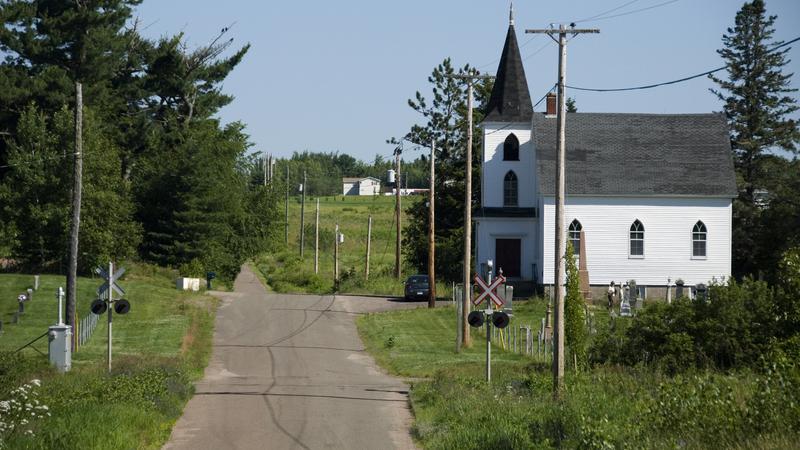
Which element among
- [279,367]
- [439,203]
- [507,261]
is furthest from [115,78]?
[279,367]

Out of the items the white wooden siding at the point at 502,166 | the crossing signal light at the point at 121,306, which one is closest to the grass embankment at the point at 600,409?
the crossing signal light at the point at 121,306

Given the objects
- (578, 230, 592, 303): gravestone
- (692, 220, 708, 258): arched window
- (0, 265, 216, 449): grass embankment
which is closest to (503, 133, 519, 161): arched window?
(578, 230, 592, 303): gravestone

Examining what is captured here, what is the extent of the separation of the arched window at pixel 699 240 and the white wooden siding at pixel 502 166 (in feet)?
28.6

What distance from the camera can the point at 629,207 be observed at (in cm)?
5412

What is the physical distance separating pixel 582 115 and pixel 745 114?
1789 centimetres

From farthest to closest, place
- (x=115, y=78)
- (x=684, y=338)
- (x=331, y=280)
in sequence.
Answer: (x=331, y=280) → (x=115, y=78) → (x=684, y=338)

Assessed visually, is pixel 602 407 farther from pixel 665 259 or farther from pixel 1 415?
pixel 665 259

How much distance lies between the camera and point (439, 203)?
232 ft

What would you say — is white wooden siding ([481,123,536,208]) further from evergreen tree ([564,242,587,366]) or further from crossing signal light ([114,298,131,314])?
crossing signal light ([114,298,131,314])

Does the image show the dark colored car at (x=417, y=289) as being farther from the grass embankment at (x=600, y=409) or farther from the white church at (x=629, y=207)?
the grass embankment at (x=600, y=409)

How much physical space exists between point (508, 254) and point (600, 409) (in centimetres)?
3803

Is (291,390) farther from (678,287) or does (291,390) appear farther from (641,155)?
(641,155)

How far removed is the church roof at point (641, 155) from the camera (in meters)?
53.9

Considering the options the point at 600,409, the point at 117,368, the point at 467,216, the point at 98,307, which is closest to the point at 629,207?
the point at 467,216
